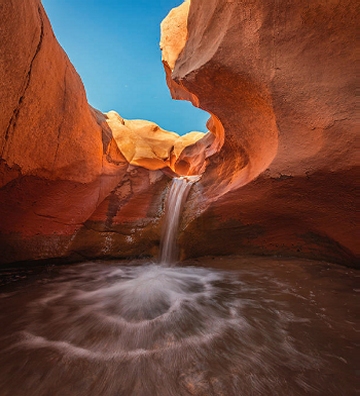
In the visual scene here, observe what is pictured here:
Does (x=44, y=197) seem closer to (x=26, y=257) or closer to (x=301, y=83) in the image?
(x=26, y=257)

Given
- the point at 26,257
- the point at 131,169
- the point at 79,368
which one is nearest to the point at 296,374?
the point at 79,368

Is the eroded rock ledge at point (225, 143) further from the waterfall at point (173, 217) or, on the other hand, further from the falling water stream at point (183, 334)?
the falling water stream at point (183, 334)

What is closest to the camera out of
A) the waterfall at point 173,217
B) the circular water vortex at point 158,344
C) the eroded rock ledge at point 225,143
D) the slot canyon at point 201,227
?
the circular water vortex at point 158,344

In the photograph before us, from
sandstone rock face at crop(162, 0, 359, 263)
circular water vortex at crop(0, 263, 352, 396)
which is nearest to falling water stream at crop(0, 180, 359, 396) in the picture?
circular water vortex at crop(0, 263, 352, 396)

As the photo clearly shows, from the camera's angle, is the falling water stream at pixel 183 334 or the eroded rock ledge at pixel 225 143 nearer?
the falling water stream at pixel 183 334

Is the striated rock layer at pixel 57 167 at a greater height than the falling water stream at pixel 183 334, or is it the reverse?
the striated rock layer at pixel 57 167

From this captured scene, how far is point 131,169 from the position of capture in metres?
5.70

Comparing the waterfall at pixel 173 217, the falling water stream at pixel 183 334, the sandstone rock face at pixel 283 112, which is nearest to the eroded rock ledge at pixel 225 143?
the sandstone rock face at pixel 283 112

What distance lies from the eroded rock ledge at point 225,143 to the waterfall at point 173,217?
239mm

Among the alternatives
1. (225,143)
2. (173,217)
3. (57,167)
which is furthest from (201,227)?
(57,167)

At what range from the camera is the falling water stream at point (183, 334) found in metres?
1.46

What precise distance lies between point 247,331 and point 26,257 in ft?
13.1

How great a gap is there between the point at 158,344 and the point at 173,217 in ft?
11.5

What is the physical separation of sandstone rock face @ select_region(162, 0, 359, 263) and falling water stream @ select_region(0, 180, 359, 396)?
2.67 feet
